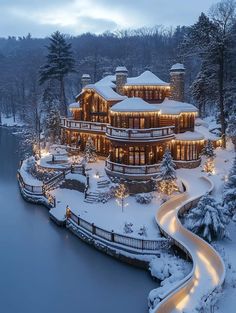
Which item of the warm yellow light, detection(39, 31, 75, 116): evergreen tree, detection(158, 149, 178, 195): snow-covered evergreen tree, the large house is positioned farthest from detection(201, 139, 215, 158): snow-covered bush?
detection(39, 31, 75, 116): evergreen tree

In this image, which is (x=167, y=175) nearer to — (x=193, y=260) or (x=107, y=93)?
(x=193, y=260)

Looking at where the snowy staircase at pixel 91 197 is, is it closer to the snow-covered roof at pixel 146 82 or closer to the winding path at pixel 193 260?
the winding path at pixel 193 260

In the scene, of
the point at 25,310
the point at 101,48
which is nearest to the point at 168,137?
the point at 25,310

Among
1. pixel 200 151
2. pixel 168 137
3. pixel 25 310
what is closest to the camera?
pixel 25 310

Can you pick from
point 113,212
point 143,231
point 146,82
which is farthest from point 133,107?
point 143,231

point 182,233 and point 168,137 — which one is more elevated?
point 168,137

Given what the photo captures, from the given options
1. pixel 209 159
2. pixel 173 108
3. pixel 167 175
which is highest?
pixel 173 108

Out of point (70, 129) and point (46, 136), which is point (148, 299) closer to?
point (70, 129)
